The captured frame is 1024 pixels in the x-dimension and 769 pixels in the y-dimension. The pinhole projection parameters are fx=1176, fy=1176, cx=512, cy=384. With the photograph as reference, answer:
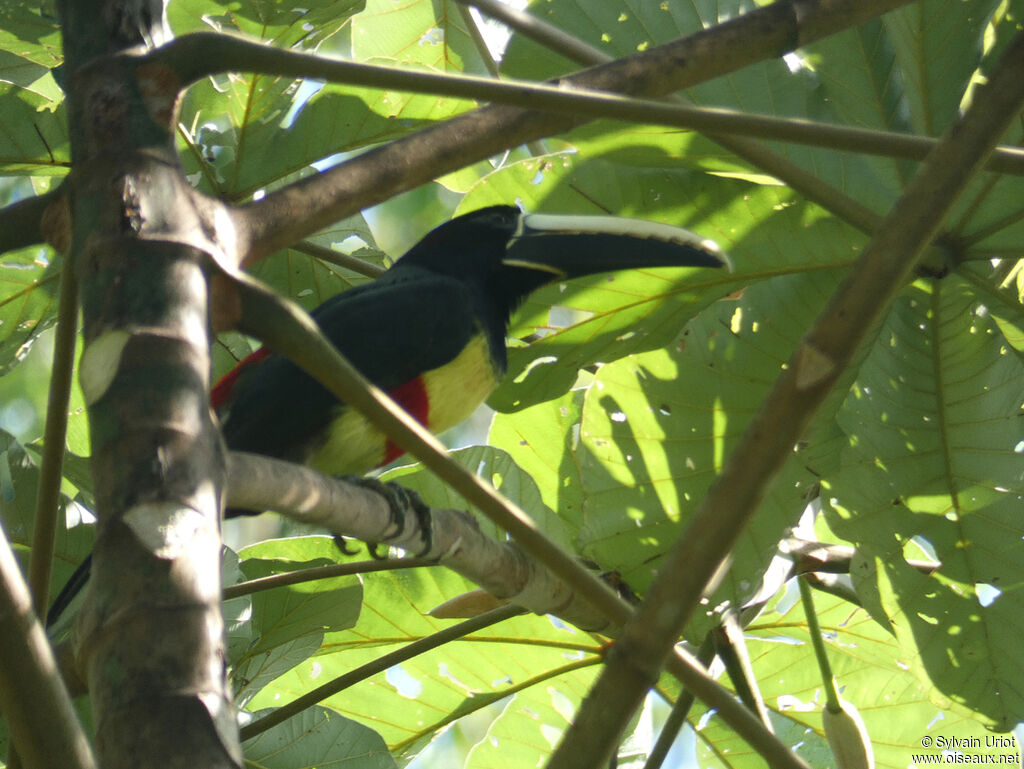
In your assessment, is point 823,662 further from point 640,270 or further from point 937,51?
point 937,51

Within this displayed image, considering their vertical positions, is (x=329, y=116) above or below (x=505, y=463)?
above

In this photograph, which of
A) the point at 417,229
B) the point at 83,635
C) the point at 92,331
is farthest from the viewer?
the point at 417,229

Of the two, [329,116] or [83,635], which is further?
[329,116]

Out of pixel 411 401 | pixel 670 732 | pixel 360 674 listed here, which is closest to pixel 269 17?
pixel 411 401

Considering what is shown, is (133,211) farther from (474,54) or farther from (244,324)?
(474,54)

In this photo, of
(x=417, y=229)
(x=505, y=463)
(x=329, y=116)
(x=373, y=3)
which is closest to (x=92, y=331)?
(x=329, y=116)

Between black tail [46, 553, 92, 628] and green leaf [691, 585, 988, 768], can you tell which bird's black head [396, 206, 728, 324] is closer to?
green leaf [691, 585, 988, 768]

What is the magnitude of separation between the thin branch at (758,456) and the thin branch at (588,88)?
0.32m

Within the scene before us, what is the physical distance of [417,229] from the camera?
9242 mm

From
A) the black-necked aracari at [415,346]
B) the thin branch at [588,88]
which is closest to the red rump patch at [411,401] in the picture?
the black-necked aracari at [415,346]

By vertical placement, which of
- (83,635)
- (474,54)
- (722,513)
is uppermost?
(474,54)

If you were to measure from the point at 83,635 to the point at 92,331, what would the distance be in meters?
0.32

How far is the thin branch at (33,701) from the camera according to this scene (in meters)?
0.91

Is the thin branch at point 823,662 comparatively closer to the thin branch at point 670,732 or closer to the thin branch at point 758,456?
the thin branch at point 670,732
